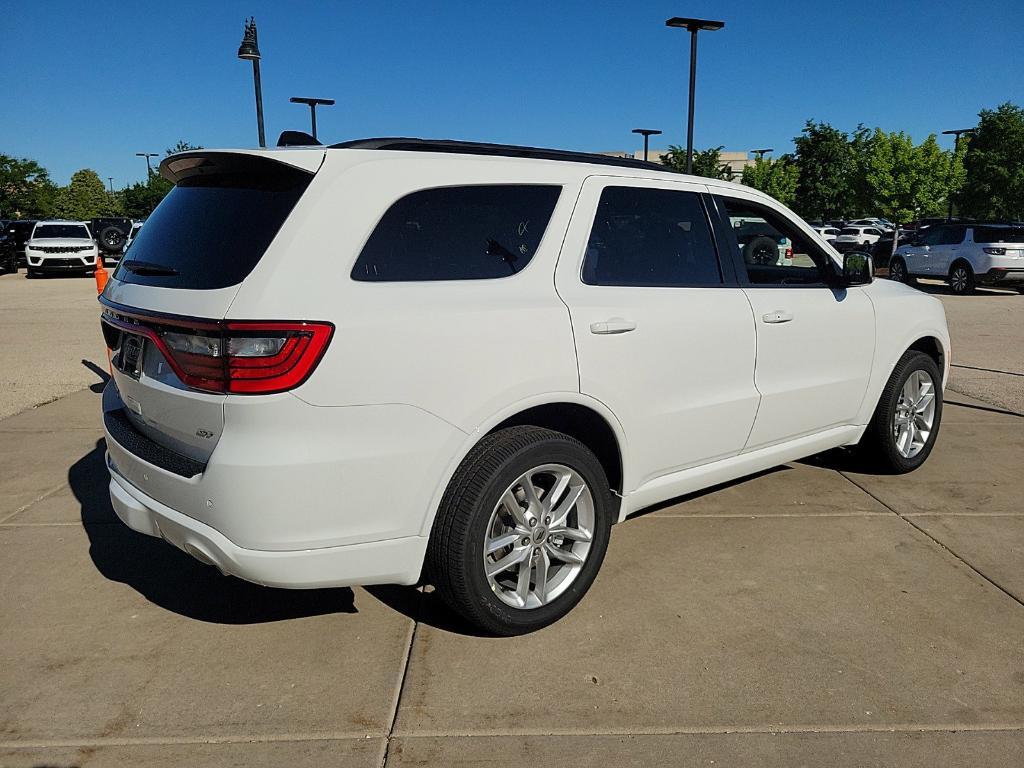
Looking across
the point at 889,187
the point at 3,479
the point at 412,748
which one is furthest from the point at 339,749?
the point at 889,187

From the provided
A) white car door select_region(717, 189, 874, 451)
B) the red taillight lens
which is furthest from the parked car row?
the red taillight lens

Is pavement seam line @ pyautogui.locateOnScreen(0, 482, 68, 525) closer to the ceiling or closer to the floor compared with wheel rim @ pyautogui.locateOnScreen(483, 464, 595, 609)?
closer to the floor

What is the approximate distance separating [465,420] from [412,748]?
1.05 metres

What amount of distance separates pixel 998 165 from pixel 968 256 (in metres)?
18.9

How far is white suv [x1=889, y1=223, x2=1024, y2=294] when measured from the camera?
1811 cm

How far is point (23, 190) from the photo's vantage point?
52.7 metres

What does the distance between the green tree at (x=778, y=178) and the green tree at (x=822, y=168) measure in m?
0.53

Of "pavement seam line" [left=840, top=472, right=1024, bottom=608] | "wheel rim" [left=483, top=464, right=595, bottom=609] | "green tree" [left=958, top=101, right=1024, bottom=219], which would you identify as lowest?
"pavement seam line" [left=840, top=472, right=1024, bottom=608]

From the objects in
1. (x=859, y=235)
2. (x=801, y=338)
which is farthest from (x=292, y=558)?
(x=859, y=235)

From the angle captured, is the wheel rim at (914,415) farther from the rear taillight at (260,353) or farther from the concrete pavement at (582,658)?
the rear taillight at (260,353)

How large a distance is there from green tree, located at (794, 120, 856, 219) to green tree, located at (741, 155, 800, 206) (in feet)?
1.74

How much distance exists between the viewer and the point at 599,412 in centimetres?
328

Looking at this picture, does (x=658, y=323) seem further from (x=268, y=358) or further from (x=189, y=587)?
(x=189, y=587)

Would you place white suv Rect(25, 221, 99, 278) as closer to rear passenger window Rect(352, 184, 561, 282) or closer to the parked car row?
the parked car row
